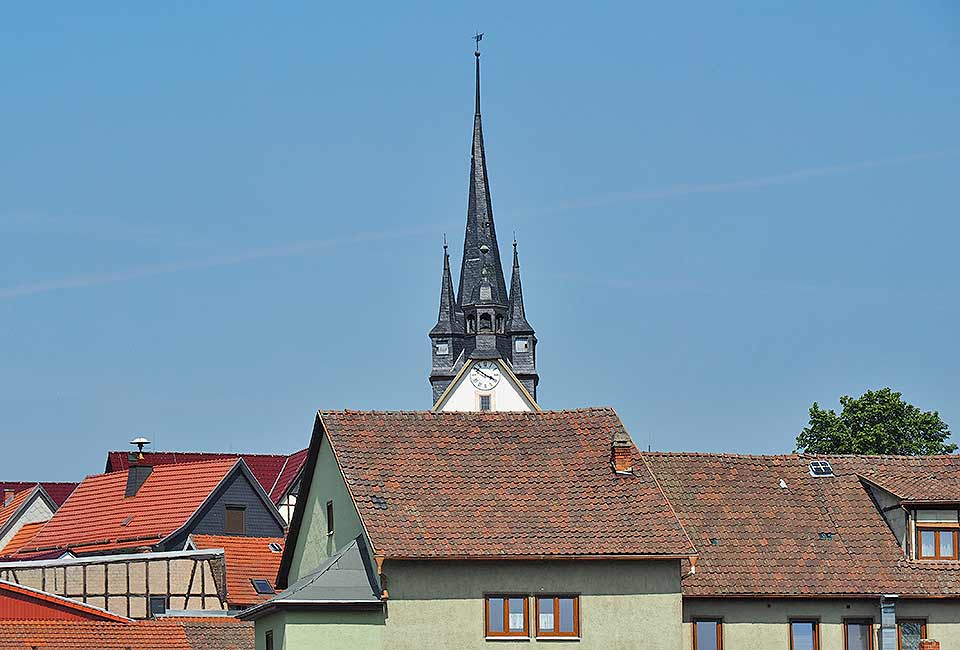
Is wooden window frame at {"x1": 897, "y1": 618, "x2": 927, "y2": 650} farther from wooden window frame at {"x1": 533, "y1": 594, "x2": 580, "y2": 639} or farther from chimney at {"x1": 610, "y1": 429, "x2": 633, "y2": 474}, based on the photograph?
wooden window frame at {"x1": 533, "y1": 594, "x2": 580, "y2": 639}

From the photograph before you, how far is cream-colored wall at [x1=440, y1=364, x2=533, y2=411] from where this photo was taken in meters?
148

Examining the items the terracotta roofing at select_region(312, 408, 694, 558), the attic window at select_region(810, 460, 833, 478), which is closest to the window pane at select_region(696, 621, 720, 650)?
the terracotta roofing at select_region(312, 408, 694, 558)

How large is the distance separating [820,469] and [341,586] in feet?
41.7

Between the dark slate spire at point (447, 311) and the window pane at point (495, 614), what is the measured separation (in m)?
119

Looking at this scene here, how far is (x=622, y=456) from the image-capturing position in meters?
42.1

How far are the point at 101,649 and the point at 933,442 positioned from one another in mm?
36163

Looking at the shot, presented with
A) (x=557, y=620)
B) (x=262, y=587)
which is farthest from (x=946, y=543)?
(x=262, y=587)

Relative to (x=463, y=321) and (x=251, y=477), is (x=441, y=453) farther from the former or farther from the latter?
(x=463, y=321)

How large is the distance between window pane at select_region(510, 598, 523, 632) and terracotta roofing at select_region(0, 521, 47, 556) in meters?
44.2

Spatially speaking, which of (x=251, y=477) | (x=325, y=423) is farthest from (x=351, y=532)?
(x=251, y=477)

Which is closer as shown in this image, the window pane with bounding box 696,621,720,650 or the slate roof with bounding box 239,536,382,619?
the slate roof with bounding box 239,536,382,619

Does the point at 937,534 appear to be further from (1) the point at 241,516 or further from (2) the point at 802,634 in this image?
(1) the point at 241,516

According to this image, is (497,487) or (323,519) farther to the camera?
(323,519)

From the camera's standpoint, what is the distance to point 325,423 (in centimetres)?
4253
